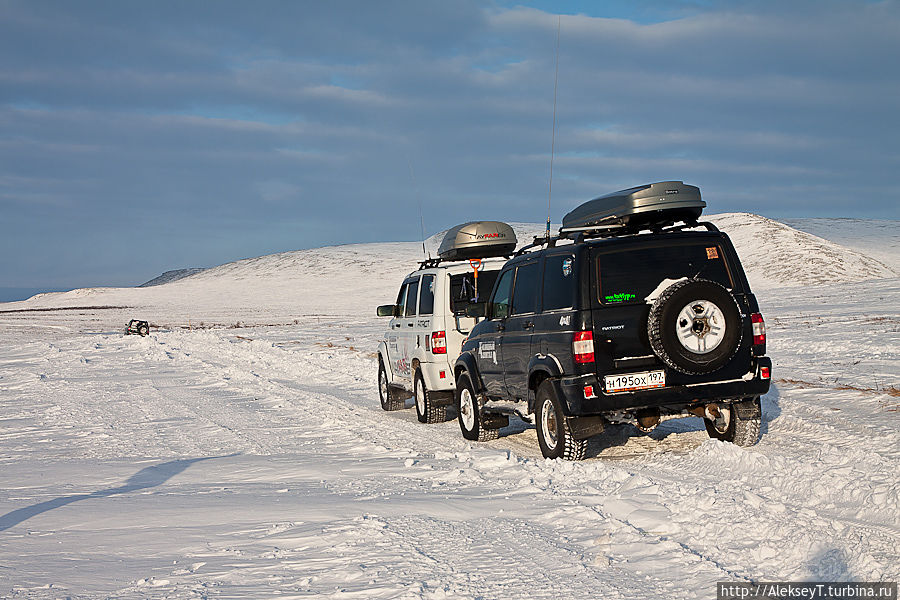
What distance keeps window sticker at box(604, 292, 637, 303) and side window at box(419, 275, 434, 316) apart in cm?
434

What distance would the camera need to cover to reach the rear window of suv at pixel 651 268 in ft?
27.8

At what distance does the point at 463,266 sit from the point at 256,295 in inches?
3139

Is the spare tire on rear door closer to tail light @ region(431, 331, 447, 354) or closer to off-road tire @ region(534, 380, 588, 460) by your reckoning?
off-road tire @ region(534, 380, 588, 460)

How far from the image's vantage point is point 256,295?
294ft

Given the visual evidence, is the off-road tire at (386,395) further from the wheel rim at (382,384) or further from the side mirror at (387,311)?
the side mirror at (387,311)

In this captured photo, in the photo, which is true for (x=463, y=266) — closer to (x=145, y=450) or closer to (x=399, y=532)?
(x=145, y=450)

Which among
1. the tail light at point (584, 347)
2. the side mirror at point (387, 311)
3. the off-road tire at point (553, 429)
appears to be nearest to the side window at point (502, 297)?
the off-road tire at point (553, 429)

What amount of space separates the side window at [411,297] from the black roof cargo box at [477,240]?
59 cm

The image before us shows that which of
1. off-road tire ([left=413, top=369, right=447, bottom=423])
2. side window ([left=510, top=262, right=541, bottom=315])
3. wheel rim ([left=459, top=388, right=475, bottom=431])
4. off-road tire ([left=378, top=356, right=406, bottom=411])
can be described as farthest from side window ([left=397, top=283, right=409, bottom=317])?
side window ([left=510, top=262, right=541, bottom=315])

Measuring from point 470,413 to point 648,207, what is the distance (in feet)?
11.8

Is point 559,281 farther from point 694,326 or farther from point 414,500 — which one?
point 414,500

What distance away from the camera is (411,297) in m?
13.5

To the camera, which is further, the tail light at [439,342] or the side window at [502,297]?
the tail light at [439,342]

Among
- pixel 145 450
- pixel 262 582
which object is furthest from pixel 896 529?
pixel 145 450
